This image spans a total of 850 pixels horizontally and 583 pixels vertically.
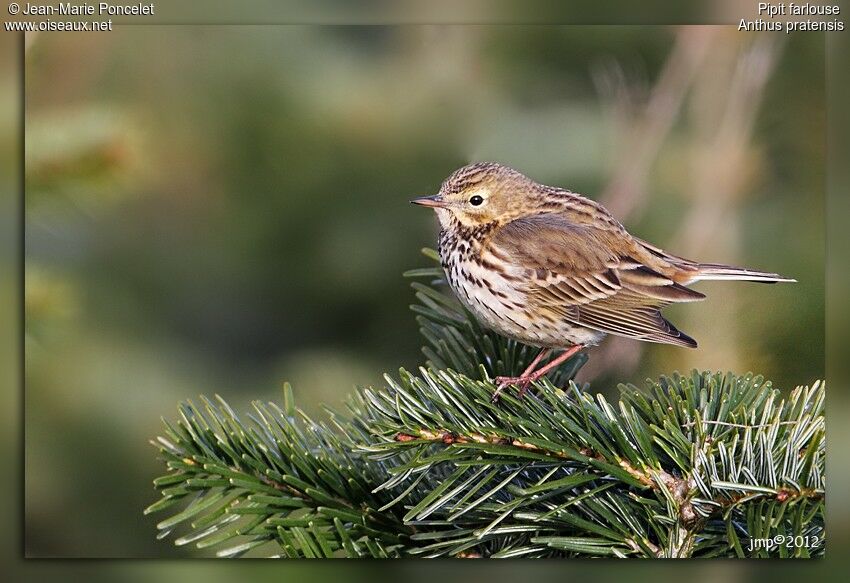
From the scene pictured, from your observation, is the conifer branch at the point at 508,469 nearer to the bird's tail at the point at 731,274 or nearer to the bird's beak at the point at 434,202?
the bird's tail at the point at 731,274

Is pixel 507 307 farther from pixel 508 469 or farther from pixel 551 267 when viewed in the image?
pixel 508 469

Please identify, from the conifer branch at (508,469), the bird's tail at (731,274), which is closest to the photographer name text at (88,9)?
the conifer branch at (508,469)

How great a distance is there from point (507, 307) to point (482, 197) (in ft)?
1.49

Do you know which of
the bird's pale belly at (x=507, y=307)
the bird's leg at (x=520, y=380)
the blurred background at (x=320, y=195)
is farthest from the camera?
the blurred background at (x=320, y=195)

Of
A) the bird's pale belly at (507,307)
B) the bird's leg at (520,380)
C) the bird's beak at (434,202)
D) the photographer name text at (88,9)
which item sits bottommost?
the bird's leg at (520,380)

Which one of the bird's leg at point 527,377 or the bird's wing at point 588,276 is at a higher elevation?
the bird's wing at point 588,276

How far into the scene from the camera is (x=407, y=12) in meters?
3.18

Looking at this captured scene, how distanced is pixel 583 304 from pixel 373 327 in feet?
3.21

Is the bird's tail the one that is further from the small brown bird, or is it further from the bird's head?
the bird's head

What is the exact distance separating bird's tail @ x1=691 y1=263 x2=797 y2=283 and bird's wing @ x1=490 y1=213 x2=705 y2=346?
8 centimetres

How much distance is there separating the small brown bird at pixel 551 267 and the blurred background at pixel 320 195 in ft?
0.98

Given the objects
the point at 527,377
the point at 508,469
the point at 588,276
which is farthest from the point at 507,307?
the point at 508,469

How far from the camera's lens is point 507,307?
2.95 metres

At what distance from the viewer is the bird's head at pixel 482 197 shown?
3.23 meters
